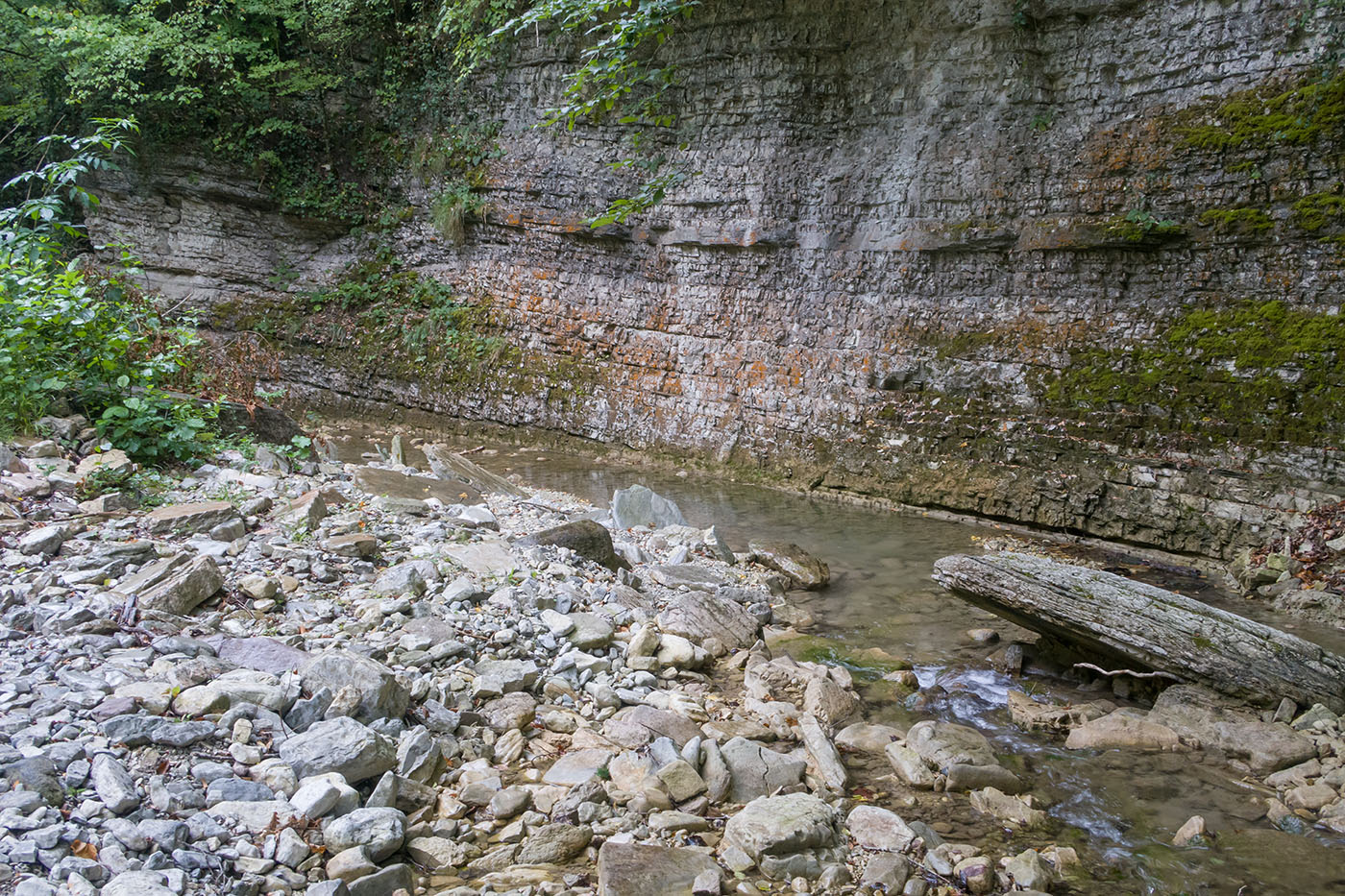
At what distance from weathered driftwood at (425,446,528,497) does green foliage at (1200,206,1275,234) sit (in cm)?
671

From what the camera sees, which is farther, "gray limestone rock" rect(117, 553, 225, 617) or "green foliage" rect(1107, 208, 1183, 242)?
"green foliage" rect(1107, 208, 1183, 242)

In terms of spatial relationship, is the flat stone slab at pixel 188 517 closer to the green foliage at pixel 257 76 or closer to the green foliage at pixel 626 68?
the green foliage at pixel 626 68

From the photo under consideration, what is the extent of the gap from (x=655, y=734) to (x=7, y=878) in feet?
7.09

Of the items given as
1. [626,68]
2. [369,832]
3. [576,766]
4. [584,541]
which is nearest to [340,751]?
[369,832]

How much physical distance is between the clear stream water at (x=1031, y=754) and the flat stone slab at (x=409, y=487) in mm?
2392

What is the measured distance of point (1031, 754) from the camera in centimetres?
381

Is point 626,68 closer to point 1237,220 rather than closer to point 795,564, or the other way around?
point 795,564

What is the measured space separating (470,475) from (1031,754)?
18.2ft

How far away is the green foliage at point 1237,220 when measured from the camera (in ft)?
22.3

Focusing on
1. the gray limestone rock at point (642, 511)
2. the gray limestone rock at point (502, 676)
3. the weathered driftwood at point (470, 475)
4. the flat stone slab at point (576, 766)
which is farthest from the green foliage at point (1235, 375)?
the flat stone slab at point (576, 766)

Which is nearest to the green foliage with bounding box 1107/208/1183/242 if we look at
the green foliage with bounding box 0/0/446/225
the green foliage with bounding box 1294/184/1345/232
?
the green foliage with bounding box 1294/184/1345/232

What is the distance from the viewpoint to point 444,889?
2.44m

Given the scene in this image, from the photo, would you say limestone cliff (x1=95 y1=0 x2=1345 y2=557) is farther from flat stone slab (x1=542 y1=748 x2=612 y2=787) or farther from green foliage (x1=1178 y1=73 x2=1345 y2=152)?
flat stone slab (x1=542 y1=748 x2=612 y2=787)

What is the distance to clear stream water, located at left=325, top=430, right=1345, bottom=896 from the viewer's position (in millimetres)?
2957
